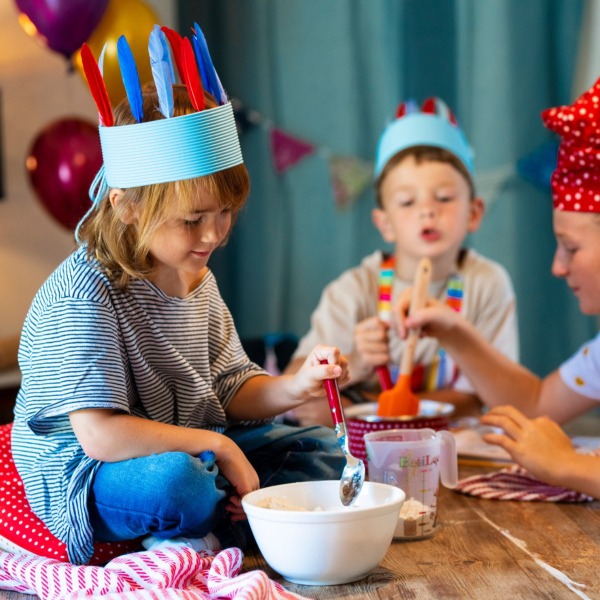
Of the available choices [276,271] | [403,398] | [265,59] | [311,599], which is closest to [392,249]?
[276,271]

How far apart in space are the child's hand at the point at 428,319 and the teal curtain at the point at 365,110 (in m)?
1.26

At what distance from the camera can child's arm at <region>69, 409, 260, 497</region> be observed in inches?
49.3

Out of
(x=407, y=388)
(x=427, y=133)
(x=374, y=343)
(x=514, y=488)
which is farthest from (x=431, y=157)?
(x=514, y=488)

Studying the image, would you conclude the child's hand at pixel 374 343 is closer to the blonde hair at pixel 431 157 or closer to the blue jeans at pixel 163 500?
the blonde hair at pixel 431 157

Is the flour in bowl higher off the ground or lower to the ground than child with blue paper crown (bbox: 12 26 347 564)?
lower

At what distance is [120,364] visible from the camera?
1.29 meters

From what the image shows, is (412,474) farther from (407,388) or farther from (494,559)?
(407,388)

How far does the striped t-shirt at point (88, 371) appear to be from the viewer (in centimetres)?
127

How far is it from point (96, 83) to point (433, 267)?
108 cm

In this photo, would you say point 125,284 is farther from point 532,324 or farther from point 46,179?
point 532,324

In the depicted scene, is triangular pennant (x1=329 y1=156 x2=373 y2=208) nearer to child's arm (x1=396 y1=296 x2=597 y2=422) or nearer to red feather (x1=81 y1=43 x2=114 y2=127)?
child's arm (x1=396 y1=296 x2=597 y2=422)

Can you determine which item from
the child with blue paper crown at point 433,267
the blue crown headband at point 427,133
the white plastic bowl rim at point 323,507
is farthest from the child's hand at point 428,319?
the white plastic bowl rim at point 323,507

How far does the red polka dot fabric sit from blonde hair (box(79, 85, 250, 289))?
0.36 m

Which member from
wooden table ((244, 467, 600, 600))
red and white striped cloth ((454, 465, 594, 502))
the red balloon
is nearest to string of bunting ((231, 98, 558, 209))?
the red balloon
